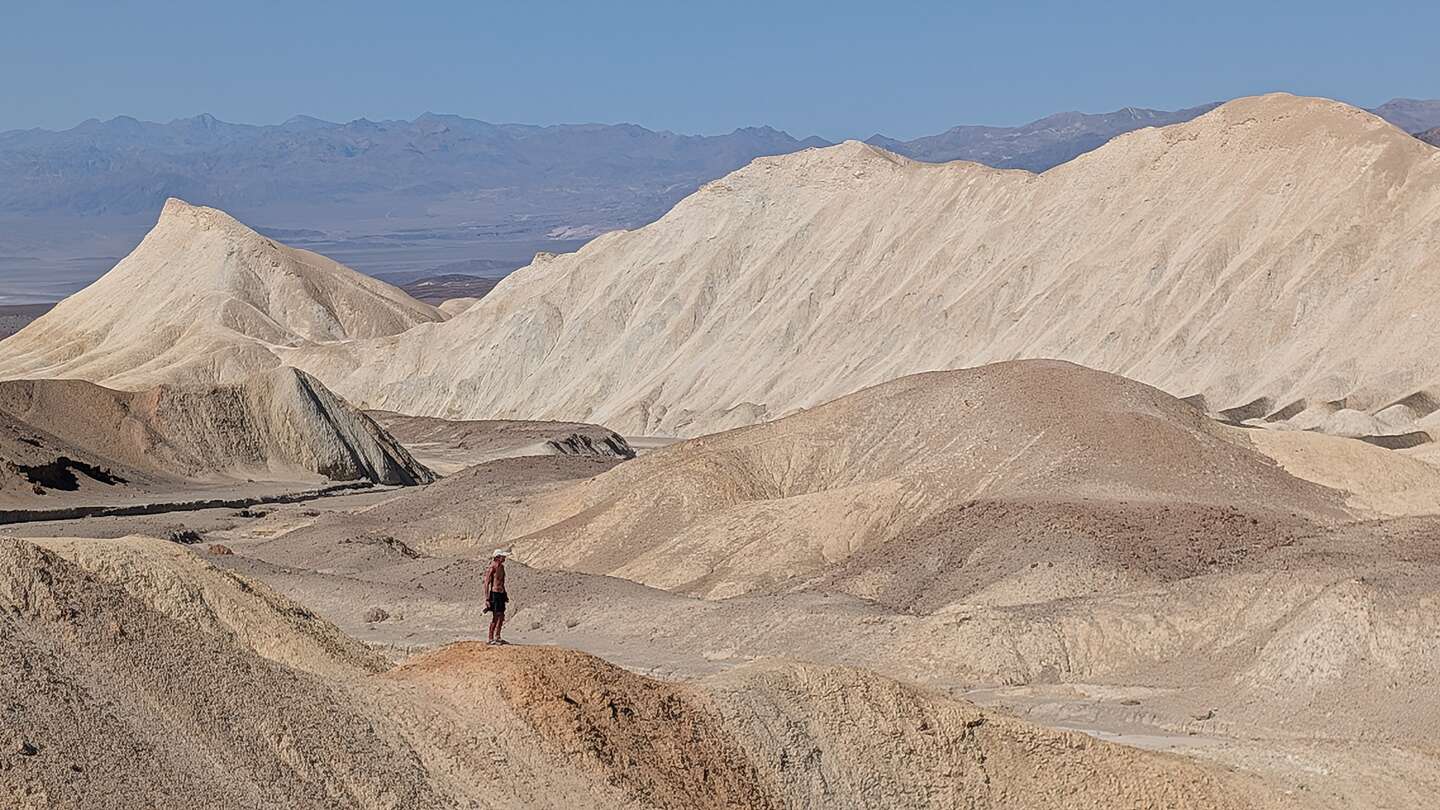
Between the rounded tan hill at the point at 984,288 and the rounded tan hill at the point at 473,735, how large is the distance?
43.9 metres

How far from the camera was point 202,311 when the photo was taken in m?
113

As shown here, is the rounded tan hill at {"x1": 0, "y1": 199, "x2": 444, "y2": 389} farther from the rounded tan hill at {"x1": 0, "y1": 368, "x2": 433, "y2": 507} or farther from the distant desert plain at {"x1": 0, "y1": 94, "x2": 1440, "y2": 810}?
the rounded tan hill at {"x1": 0, "y1": 368, "x2": 433, "y2": 507}

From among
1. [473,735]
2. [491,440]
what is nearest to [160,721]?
[473,735]

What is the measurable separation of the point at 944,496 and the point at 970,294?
4210cm

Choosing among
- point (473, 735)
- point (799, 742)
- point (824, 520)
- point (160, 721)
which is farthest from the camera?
point (824, 520)

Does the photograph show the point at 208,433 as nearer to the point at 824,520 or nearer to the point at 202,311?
the point at 824,520

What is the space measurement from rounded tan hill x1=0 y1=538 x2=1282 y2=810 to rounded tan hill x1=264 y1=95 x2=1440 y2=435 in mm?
43858

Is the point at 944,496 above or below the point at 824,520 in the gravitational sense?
above

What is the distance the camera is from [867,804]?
690 inches

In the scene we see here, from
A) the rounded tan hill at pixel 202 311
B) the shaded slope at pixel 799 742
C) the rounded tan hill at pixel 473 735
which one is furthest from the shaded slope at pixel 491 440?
the rounded tan hill at pixel 473 735

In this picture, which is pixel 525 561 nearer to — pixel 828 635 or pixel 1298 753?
pixel 828 635

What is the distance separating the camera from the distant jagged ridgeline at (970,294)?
216ft

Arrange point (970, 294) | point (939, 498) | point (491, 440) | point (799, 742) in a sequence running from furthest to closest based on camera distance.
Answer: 1. point (970, 294)
2. point (491, 440)
3. point (939, 498)
4. point (799, 742)

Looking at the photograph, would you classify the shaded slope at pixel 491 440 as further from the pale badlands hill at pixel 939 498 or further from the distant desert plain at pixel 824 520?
the pale badlands hill at pixel 939 498
